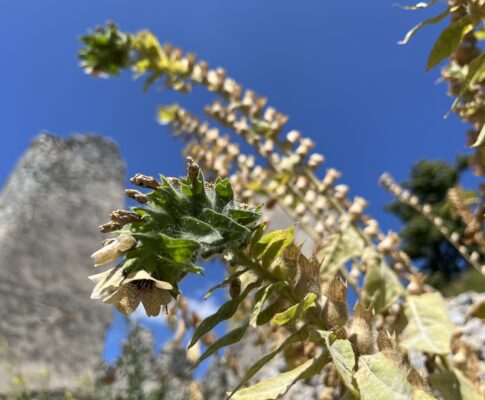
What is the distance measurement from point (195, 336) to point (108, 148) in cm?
387

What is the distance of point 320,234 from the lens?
3.49ft

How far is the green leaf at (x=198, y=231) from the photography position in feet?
1.04

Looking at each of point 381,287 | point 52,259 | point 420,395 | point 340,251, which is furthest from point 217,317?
point 52,259

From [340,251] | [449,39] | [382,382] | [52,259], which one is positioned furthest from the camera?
[52,259]

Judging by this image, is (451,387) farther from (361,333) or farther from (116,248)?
(116,248)

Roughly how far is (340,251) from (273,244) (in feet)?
1.04

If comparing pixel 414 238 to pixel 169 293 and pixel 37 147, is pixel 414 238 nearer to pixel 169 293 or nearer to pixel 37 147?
pixel 37 147

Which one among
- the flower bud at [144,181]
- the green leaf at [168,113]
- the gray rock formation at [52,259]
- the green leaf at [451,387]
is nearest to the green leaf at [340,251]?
the green leaf at [451,387]

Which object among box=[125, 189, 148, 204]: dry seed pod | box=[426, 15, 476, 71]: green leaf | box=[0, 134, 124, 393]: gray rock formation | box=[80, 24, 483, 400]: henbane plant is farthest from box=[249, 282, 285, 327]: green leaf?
box=[0, 134, 124, 393]: gray rock formation

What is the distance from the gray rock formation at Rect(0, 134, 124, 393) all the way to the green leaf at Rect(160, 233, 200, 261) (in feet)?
7.27

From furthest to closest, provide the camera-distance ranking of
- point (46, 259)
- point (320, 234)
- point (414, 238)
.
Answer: point (414, 238)
point (46, 259)
point (320, 234)

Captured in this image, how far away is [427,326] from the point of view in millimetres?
488

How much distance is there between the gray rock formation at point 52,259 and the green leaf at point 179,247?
2.22 metres

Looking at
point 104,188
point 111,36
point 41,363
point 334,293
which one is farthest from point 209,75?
point 104,188
